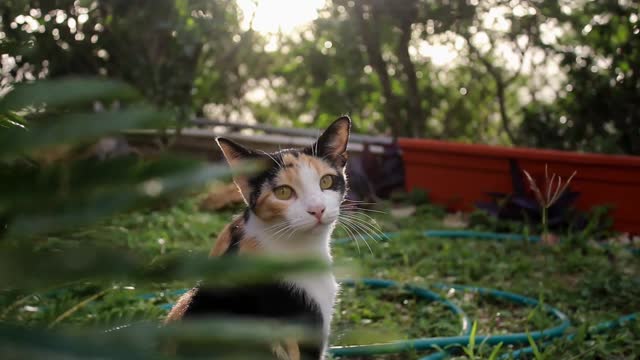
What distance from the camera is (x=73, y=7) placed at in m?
4.38

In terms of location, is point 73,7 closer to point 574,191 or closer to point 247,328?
point 574,191

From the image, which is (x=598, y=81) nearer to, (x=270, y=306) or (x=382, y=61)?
(x=382, y=61)

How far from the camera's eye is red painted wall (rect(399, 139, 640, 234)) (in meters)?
3.79

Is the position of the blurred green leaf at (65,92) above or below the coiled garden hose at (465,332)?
above

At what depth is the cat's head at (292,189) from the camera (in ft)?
5.78

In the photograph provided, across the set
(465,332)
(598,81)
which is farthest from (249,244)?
(598,81)

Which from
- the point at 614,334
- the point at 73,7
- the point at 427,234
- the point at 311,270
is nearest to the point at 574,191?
the point at 427,234

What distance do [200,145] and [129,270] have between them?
5552mm

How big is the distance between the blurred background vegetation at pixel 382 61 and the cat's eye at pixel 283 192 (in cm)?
241

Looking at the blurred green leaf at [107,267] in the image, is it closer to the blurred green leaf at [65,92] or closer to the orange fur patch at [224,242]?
the blurred green leaf at [65,92]

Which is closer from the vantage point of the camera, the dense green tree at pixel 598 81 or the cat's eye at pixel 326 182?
the cat's eye at pixel 326 182

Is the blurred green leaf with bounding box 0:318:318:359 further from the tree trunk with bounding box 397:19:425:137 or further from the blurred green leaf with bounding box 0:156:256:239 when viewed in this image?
the tree trunk with bounding box 397:19:425:137

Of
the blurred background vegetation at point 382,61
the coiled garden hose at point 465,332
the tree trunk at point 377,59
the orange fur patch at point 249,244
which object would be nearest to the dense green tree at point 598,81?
the blurred background vegetation at point 382,61

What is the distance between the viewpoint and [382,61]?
546cm
